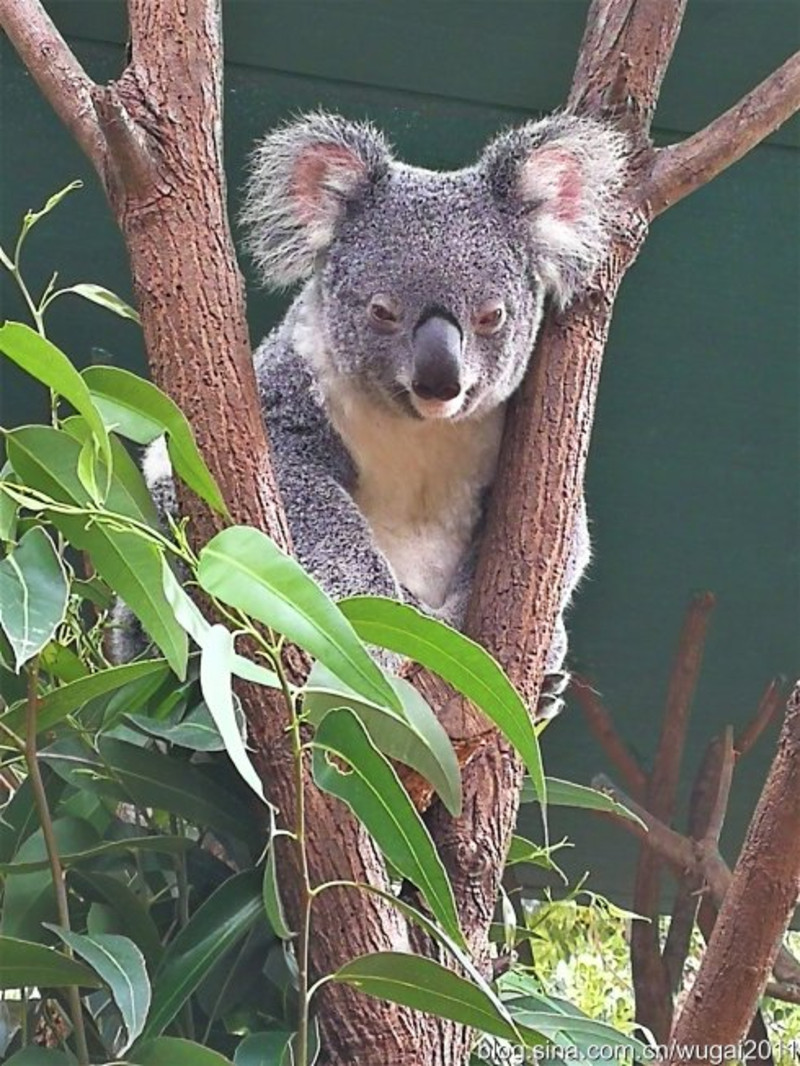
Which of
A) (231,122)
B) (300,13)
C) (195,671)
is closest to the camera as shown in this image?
(195,671)

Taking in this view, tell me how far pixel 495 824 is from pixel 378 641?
50cm

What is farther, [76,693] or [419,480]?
[419,480]

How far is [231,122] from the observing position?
2.67 m

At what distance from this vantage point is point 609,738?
3.43 meters

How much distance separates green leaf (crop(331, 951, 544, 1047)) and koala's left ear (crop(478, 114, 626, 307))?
0.95 metres

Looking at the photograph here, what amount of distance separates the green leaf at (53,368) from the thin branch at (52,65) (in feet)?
1.92

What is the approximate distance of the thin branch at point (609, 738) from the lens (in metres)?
3.40

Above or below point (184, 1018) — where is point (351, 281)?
above

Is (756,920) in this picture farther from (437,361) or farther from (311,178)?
(311,178)

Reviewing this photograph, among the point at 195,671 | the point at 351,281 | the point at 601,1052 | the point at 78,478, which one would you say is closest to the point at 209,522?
the point at 195,671

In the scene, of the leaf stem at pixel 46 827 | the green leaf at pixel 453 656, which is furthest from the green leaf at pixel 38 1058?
the green leaf at pixel 453 656

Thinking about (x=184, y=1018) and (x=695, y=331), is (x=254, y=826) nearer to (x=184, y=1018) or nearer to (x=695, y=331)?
(x=184, y=1018)

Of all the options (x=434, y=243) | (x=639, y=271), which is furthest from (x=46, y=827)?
(x=639, y=271)

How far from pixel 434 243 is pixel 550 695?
63cm
